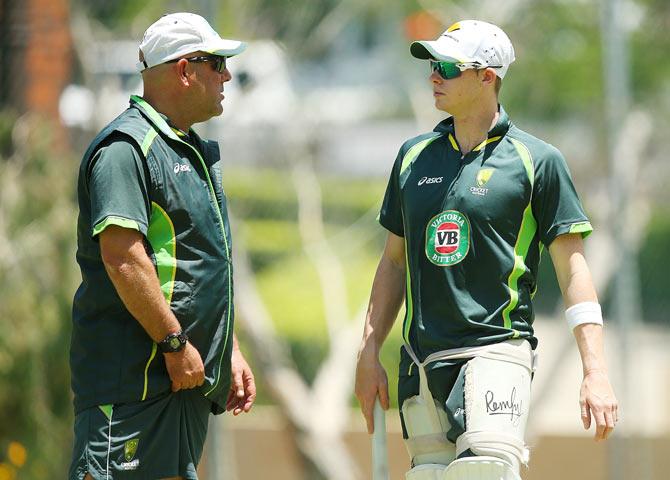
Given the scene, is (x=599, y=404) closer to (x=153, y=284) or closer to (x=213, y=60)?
(x=153, y=284)

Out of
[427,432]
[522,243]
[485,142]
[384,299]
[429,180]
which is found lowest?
[427,432]

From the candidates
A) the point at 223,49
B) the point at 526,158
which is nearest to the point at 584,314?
the point at 526,158

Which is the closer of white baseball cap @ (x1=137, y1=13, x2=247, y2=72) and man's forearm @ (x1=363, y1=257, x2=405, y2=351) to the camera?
white baseball cap @ (x1=137, y1=13, x2=247, y2=72)

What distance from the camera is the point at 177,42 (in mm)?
4230

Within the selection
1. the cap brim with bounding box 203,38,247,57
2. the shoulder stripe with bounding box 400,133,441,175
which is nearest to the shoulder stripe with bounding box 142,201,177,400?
the cap brim with bounding box 203,38,247,57

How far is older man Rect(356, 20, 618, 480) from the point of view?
3984 millimetres

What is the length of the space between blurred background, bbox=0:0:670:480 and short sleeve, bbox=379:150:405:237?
273 centimetres

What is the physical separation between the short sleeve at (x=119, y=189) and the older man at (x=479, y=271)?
2.97 ft

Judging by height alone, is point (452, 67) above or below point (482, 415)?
above

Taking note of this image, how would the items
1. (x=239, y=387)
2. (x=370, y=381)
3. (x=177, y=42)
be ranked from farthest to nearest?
(x=239, y=387), (x=370, y=381), (x=177, y=42)

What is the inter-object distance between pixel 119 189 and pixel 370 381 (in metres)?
1.12

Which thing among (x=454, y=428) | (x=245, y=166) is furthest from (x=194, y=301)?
(x=245, y=166)

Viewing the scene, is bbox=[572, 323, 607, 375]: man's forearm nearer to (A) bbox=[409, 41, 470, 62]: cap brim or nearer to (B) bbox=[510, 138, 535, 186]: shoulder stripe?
(B) bbox=[510, 138, 535, 186]: shoulder stripe

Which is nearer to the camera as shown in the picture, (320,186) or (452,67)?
(452,67)
